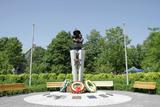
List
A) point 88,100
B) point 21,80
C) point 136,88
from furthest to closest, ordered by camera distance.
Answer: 1. point 21,80
2. point 136,88
3. point 88,100

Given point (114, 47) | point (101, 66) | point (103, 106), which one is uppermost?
point (114, 47)

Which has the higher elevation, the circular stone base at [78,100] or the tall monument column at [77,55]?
the tall monument column at [77,55]

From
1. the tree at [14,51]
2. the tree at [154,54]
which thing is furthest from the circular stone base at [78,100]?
the tree at [14,51]

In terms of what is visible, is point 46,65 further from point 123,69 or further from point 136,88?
point 136,88

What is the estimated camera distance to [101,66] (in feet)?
151

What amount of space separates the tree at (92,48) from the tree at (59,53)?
17.8ft

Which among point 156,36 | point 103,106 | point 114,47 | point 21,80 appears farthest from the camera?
point 114,47

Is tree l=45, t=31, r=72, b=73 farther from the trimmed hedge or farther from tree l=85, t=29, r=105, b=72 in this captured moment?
the trimmed hedge

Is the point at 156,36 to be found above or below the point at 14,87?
above

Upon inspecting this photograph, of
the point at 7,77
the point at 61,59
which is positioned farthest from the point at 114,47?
the point at 7,77

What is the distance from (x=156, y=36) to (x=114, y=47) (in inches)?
319

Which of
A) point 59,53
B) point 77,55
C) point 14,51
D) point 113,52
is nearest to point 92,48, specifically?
point 59,53

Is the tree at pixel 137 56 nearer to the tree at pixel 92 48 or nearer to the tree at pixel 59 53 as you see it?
the tree at pixel 92 48

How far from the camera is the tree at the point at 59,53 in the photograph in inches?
2013
